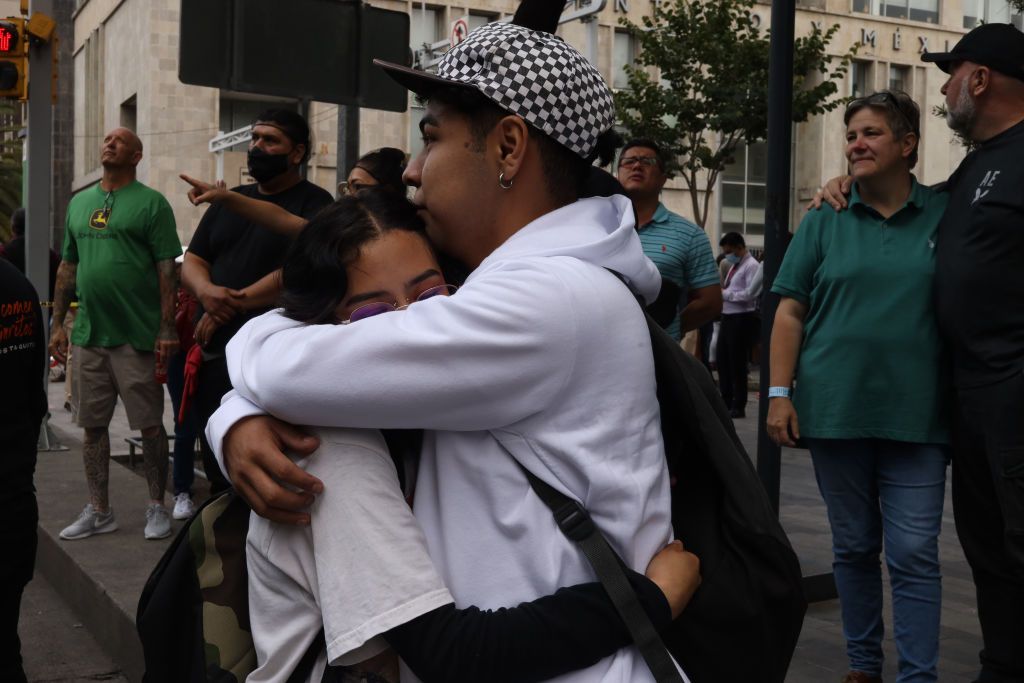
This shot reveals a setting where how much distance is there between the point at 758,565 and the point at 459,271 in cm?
59

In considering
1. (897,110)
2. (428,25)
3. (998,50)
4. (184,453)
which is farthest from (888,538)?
(428,25)

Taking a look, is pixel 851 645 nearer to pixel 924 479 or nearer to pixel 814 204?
pixel 924 479

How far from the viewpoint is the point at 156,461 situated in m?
6.52

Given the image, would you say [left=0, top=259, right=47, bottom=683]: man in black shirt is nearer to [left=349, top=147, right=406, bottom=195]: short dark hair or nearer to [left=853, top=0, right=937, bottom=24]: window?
[left=349, top=147, right=406, bottom=195]: short dark hair

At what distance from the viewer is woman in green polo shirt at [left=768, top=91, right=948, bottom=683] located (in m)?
4.02

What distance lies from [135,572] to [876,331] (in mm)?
3346

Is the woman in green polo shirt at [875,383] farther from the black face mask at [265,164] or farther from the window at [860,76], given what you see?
the window at [860,76]

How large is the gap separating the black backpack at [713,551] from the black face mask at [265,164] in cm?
417

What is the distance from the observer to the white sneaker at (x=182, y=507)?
683 centimetres

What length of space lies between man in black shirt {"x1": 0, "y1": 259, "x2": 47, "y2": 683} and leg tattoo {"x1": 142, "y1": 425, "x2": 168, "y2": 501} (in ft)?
10.0

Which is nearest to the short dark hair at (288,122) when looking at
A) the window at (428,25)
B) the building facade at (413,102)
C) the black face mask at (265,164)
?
the black face mask at (265,164)

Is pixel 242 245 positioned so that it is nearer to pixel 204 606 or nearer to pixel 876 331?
pixel 876 331

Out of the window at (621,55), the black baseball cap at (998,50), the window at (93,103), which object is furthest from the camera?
the window at (93,103)

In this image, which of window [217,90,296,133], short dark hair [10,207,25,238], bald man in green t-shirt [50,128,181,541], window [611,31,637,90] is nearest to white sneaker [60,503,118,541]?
bald man in green t-shirt [50,128,181,541]
